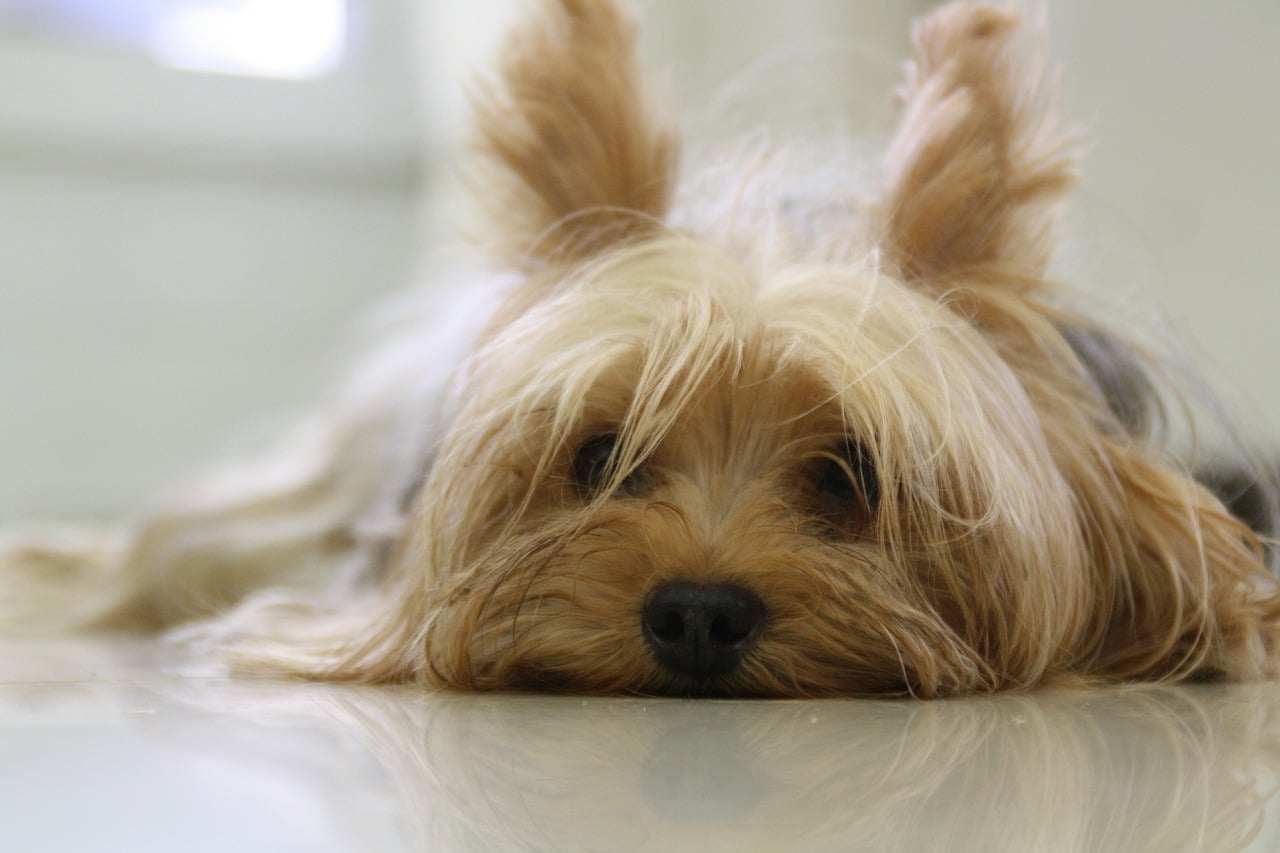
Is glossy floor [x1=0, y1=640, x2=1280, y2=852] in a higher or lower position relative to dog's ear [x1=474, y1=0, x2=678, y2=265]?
lower

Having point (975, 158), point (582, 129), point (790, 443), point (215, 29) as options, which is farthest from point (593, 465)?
point (215, 29)

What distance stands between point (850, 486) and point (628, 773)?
63 cm

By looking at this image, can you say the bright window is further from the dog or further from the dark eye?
the dark eye

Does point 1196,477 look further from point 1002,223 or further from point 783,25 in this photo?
point 783,25

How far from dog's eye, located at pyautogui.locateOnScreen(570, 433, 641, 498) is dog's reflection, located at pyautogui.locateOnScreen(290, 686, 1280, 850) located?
0.91ft

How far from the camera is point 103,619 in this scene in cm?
262

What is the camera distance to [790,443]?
4.79 feet

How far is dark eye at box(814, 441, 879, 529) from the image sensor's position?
144 centimetres

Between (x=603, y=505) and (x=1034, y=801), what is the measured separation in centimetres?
65

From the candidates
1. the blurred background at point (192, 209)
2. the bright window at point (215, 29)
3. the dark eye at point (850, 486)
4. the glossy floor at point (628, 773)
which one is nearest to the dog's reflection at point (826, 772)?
the glossy floor at point (628, 773)

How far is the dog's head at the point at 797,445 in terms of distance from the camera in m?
1.32

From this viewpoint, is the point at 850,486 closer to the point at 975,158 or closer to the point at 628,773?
the point at 975,158

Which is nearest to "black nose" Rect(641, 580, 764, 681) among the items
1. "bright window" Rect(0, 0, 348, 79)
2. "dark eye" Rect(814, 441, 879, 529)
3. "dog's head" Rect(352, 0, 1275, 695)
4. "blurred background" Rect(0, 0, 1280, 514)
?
"dog's head" Rect(352, 0, 1275, 695)

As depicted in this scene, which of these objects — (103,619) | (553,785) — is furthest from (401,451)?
(553,785)
